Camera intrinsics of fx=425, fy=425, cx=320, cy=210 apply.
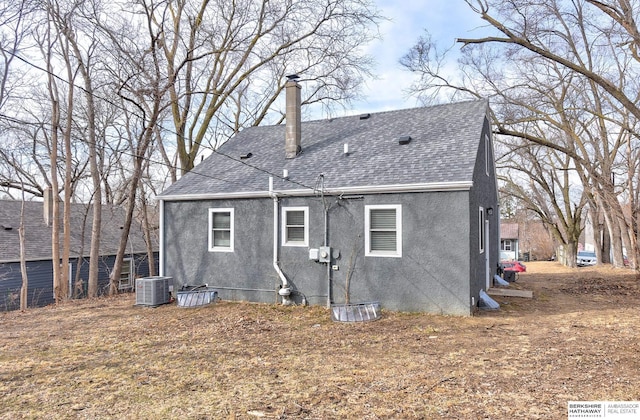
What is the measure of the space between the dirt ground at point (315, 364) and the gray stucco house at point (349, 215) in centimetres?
86

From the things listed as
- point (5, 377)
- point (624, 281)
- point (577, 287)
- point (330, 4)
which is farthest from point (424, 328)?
point (330, 4)

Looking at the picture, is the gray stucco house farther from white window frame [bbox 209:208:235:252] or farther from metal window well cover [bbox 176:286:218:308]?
metal window well cover [bbox 176:286:218:308]

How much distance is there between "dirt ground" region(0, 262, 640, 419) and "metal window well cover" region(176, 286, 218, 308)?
0.67m

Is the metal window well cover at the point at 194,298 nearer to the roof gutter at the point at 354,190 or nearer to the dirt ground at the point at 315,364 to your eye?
the dirt ground at the point at 315,364

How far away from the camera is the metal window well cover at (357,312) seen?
28.7ft

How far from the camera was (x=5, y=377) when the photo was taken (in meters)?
5.82

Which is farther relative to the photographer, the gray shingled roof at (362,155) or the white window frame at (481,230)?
the white window frame at (481,230)

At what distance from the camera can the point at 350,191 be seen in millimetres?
9797

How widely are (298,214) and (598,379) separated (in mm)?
6968

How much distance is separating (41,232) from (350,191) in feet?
57.1

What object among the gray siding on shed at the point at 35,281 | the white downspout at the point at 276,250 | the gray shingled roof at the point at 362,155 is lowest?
the gray siding on shed at the point at 35,281

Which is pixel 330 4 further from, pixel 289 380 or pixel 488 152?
pixel 289 380

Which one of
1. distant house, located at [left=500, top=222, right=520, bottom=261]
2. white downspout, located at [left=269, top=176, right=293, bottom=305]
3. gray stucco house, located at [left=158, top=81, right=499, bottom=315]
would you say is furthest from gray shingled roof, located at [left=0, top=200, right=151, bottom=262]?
distant house, located at [left=500, top=222, right=520, bottom=261]

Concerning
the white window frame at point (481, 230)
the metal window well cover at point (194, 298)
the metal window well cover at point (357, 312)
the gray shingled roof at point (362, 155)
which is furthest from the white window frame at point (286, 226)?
the white window frame at point (481, 230)
